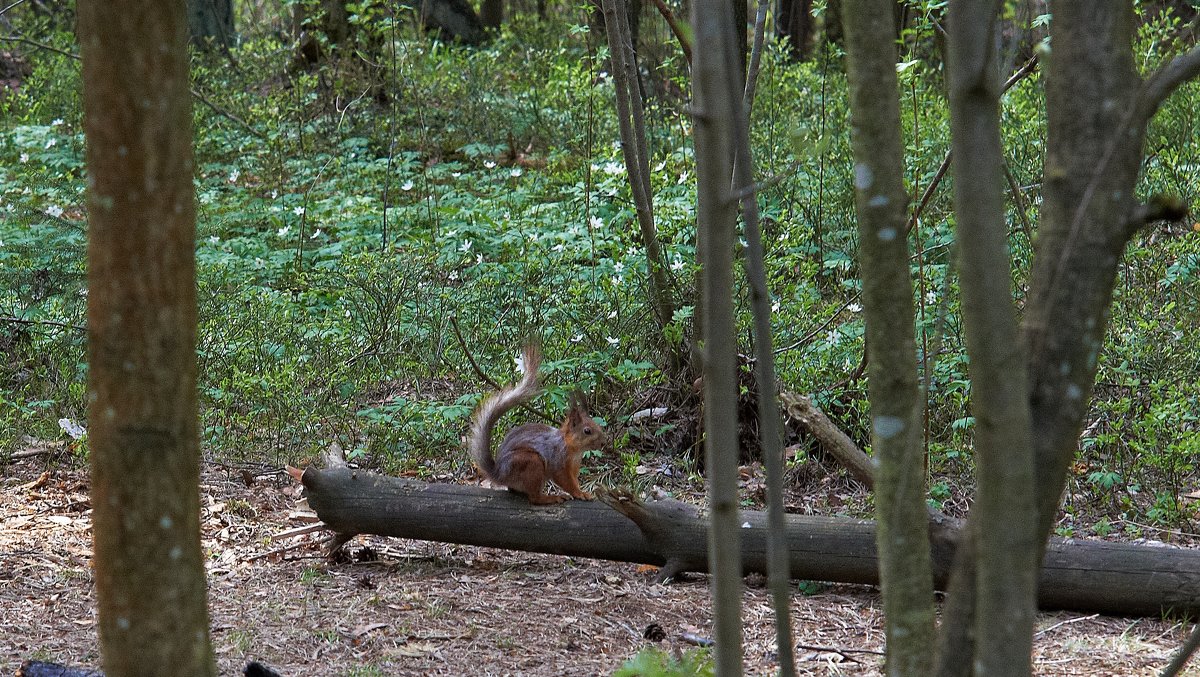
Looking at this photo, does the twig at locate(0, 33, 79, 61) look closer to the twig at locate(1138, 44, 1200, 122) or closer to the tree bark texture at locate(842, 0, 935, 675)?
the tree bark texture at locate(842, 0, 935, 675)

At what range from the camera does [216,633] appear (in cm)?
371

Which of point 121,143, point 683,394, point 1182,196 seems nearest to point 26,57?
point 683,394

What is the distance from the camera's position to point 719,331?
5.51ft

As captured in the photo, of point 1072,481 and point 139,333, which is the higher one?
point 139,333

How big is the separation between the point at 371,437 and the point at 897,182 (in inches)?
163

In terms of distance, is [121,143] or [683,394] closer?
[121,143]

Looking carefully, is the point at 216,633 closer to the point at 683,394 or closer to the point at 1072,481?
the point at 683,394

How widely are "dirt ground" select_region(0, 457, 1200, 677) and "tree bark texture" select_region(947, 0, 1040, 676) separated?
1.82m

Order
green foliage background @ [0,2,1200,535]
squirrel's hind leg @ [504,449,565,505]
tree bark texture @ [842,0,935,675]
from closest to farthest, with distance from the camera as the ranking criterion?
tree bark texture @ [842,0,935,675] → squirrel's hind leg @ [504,449,565,505] → green foliage background @ [0,2,1200,535]

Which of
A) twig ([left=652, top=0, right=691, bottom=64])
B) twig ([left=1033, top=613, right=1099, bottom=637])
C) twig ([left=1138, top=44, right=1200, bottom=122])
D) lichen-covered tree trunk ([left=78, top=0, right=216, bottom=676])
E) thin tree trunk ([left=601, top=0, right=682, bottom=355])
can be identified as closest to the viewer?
lichen-covered tree trunk ([left=78, top=0, right=216, bottom=676])

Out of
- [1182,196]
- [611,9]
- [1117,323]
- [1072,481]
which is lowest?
[1072,481]

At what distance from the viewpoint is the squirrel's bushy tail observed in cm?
461

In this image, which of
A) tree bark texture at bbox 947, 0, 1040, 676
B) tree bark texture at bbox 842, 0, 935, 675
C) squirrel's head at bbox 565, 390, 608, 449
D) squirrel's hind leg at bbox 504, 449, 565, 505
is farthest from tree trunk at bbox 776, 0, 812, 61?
tree bark texture at bbox 947, 0, 1040, 676

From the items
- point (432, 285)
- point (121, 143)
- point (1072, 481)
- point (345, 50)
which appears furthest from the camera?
point (345, 50)
